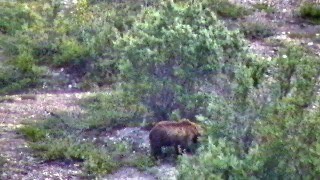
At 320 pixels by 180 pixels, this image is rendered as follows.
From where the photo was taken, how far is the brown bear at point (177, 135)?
27.4 ft

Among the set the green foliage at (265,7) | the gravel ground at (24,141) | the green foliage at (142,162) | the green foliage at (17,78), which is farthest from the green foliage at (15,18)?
the green foliage at (142,162)

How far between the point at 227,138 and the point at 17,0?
11894 millimetres

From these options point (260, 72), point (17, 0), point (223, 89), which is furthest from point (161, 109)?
point (17, 0)

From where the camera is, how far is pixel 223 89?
29.8ft

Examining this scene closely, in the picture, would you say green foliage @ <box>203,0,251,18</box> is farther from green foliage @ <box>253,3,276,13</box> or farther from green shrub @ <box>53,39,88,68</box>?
green shrub @ <box>53,39,88,68</box>

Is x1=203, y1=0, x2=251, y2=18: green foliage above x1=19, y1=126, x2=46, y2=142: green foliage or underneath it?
above

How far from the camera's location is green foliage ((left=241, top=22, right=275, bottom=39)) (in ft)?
49.2

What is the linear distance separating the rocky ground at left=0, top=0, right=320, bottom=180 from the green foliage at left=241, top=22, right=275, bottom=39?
0.15 meters

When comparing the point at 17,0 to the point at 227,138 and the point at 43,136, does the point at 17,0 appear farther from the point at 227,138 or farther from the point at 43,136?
the point at 227,138

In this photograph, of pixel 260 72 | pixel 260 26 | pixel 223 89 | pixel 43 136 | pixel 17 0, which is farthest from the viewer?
pixel 17 0

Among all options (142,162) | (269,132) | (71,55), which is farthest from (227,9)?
(269,132)

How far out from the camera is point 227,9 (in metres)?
16.4

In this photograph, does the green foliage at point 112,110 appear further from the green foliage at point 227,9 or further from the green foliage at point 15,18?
the green foliage at point 227,9

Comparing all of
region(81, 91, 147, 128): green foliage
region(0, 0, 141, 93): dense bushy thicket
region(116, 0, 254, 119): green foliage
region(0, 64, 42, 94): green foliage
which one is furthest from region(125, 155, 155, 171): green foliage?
region(0, 64, 42, 94): green foliage
